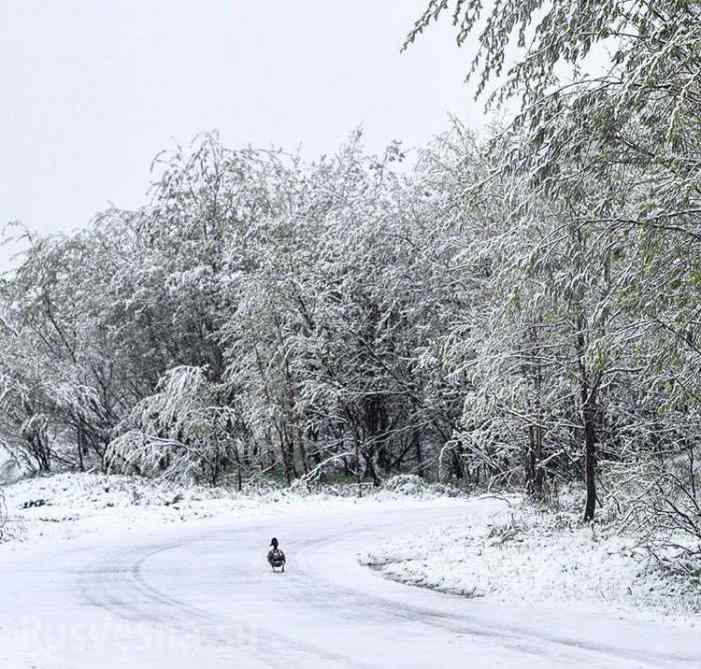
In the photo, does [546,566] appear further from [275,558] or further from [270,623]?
[270,623]

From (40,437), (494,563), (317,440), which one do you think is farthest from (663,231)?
(40,437)

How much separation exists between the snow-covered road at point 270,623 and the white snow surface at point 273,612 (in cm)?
2

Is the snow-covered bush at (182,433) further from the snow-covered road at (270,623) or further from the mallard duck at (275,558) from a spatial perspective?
the mallard duck at (275,558)

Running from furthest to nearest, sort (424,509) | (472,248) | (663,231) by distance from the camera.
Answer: (424,509)
(472,248)
(663,231)

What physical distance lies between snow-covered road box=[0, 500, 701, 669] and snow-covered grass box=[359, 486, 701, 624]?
58 centimetres

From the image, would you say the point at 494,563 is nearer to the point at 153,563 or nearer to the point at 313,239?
the point at 153,563

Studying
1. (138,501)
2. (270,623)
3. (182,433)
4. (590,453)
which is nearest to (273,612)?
(270,623)

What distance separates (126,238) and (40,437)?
11.6 meters

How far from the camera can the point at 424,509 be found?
2378 cm

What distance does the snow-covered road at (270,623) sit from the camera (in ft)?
27.0

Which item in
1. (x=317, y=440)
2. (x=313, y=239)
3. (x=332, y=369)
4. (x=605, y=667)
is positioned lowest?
(x=605, y=667)

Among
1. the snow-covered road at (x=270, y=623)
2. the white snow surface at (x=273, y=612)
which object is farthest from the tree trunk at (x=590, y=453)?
the snow-covered road at (x=270, y=623)

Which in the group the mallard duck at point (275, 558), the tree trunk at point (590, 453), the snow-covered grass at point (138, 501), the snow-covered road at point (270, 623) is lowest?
the snow-covered road at point (270, 623)

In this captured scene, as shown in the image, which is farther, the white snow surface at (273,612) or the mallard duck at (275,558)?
the mallard duck at (275,558)
